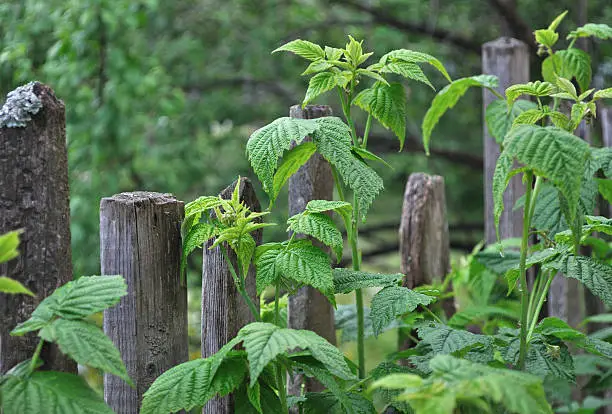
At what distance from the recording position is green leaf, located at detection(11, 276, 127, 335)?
1.50 meters

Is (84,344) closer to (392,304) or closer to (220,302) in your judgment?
(220,302)

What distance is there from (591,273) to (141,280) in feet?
3.39

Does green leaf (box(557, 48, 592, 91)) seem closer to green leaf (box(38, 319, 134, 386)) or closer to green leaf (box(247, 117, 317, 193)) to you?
green leaf (box(247, 117, 317, 193))

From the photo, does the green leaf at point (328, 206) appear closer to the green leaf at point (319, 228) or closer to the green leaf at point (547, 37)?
the green leaf at point (319, 228)

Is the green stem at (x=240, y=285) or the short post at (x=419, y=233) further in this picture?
the short post at (x=419, y=233)

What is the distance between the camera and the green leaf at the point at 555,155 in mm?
1485

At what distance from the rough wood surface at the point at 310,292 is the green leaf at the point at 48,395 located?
98 centimetres

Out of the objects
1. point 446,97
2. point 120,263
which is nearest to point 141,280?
point 120,263

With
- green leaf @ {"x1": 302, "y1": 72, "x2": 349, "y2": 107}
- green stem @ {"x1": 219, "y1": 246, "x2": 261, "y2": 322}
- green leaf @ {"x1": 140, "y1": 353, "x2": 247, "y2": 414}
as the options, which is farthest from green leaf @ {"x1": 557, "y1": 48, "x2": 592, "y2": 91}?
green leaf @ {"x1": 140, "y1": 353, "x2": 247, "y2": 414}

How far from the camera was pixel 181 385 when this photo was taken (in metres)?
1.62

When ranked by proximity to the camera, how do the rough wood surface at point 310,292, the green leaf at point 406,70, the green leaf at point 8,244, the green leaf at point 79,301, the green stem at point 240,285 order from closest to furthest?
the green leaf at point 8,244 < the green leaf at point 79,301 < the green stem at point 240,285 < the green leaf at point 406,70 < the rough wood surface at point 310,292

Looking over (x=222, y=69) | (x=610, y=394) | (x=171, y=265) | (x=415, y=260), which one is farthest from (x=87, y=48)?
(x=610, y=394)

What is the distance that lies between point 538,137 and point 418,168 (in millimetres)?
4568

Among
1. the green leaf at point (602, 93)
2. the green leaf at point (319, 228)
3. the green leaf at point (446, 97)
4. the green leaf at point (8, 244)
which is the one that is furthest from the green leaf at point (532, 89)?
the green leaf at point (8, 244)
